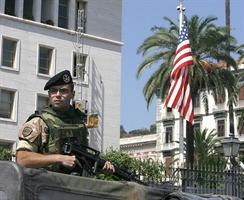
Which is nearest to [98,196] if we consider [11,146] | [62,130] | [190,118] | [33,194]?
[33,194]

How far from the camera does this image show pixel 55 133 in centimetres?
516

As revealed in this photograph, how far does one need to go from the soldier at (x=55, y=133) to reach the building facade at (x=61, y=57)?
37231 millimetres

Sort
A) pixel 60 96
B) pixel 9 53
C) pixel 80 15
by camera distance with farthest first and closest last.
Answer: pixel 80 15 < pixel 9 53 < pixel 60 96

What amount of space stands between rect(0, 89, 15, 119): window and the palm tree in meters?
7.94

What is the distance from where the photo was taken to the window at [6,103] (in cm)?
4262

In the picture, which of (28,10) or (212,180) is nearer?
(212,180)

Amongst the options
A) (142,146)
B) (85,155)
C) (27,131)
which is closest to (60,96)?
(27,131)

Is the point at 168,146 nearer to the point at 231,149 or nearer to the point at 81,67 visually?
the point at 81,67

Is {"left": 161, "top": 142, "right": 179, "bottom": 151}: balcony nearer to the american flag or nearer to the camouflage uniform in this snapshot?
the american flag

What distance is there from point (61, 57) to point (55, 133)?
134 feet

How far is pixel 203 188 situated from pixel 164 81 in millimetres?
15618

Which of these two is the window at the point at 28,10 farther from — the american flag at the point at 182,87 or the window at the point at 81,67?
the american flag at the point at 182,87

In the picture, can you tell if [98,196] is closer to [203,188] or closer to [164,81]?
[203,188]

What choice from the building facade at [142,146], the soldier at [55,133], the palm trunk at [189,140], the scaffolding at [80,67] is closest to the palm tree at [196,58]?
the palm trunk at [189,140]
